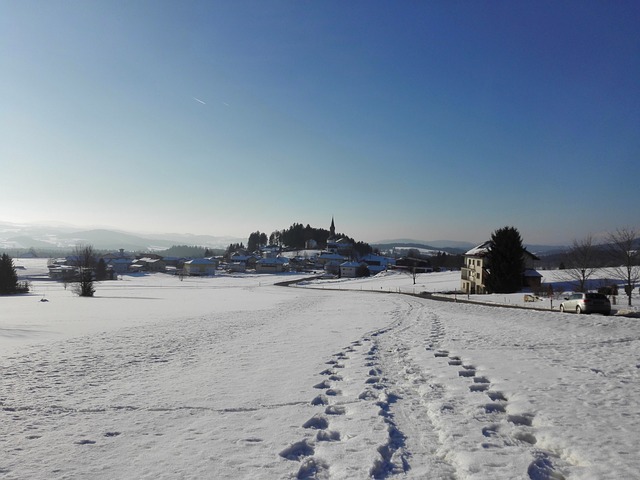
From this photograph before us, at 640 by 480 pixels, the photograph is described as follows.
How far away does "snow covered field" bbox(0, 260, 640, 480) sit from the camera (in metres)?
4.61

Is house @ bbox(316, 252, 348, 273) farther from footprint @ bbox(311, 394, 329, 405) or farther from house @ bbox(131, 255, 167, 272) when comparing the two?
footprint @ bbox(311, 394, 329, 405)

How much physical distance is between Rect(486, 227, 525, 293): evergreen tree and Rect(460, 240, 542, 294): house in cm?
227

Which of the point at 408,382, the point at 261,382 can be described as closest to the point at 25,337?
the point at 261,382

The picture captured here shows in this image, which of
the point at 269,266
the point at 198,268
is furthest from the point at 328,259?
the point at 198,268

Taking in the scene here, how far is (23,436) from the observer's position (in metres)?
5.35

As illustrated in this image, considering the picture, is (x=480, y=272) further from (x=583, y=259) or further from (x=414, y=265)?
(x=414, y=265)

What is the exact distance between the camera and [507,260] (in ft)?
163

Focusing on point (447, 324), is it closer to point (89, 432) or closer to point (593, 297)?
point (593, 297)

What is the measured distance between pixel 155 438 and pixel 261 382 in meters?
3.22

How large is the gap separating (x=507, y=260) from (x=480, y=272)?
954 cm

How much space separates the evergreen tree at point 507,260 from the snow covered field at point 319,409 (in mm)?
37821

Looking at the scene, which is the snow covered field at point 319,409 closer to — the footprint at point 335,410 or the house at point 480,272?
the footprint at point 335,410

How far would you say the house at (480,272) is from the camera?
178 ft

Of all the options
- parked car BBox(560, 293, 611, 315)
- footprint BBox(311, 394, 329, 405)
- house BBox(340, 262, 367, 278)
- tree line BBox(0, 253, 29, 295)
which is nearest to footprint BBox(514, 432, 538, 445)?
footprint BBox(311, 394, 329, 405)
